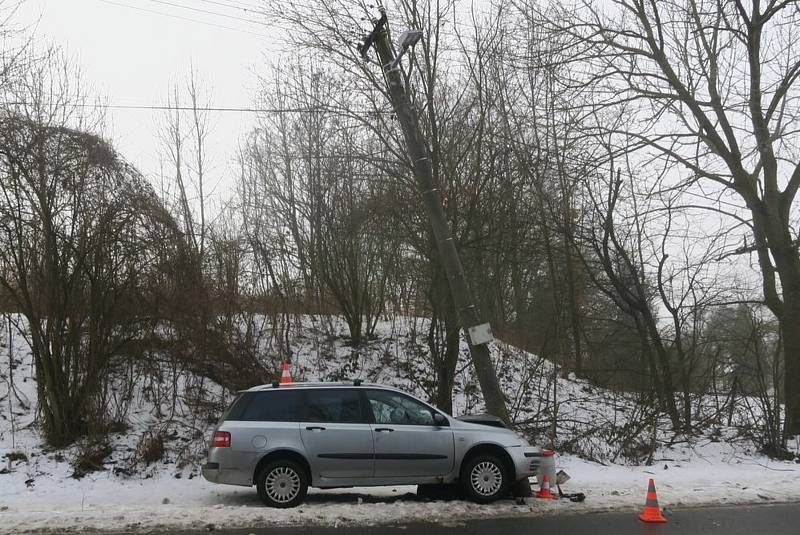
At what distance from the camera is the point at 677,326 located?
16.5 meters

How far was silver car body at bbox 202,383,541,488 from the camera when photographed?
8.36m

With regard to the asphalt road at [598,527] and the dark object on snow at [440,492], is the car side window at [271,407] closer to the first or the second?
the asphalt road at [598,527]

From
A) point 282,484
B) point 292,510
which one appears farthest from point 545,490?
point 282,484

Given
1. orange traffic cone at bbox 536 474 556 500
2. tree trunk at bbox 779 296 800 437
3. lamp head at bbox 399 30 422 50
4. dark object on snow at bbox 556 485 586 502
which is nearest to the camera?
dark object on snow at bbox 556 485 586 502

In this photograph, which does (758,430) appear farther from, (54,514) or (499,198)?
(54,514)

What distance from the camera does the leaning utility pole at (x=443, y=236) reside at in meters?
11.0

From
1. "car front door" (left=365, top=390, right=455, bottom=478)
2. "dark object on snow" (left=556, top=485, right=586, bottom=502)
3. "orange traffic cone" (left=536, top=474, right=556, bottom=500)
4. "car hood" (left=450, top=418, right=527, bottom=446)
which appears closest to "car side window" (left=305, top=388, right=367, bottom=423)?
"car front door" (left=365, top=390, right=455, bottom=478)

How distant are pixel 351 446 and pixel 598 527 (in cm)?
314

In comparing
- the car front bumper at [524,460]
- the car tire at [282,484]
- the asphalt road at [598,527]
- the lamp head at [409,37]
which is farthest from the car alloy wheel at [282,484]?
the lamp head at [409,37]

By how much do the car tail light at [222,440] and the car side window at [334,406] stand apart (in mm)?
1020

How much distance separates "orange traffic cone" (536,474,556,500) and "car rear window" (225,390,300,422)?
3.53 meters

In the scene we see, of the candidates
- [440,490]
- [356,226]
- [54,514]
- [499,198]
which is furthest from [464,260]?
[54,514]

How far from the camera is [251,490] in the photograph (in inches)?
379

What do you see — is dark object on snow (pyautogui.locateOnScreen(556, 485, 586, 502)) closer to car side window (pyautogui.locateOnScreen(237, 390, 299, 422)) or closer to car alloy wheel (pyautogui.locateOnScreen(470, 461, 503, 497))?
car alloy wheel (pyautogui.locateOnScreen(470, 461, 503, 497))
